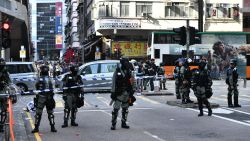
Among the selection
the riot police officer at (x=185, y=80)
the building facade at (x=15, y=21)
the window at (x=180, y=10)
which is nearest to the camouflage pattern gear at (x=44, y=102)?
the riot police officer at (x=185, y=80)

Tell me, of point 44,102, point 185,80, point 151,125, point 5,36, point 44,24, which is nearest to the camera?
point 44,102

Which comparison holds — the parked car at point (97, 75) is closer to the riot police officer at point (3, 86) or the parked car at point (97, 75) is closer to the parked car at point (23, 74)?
the parked car at point (23, 74)

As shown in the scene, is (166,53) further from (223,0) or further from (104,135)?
(104,135)

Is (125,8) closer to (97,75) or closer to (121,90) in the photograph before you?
(97,75)

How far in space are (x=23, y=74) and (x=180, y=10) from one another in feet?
102

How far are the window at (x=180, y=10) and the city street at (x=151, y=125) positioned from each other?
3695 cm

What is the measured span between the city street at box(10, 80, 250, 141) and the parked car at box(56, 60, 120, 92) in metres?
7.47

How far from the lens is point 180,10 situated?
5638 centimetres

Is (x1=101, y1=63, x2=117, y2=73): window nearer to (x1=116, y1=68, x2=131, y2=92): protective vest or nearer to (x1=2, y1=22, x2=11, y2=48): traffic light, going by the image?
(x1=2, y1=22, x2=11, y2=48): traffic light

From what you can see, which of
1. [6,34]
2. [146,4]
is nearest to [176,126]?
[6,34]

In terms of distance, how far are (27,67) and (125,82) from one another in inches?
631

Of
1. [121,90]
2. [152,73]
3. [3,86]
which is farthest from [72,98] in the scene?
[152,73]

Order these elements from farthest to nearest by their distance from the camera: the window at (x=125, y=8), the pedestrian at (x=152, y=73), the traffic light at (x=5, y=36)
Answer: the window at (x=125, y=8) < the pedestrian at (x=152, y=73) < the traffic light at (x=5, y=36)

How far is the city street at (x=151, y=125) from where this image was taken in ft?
38.7
